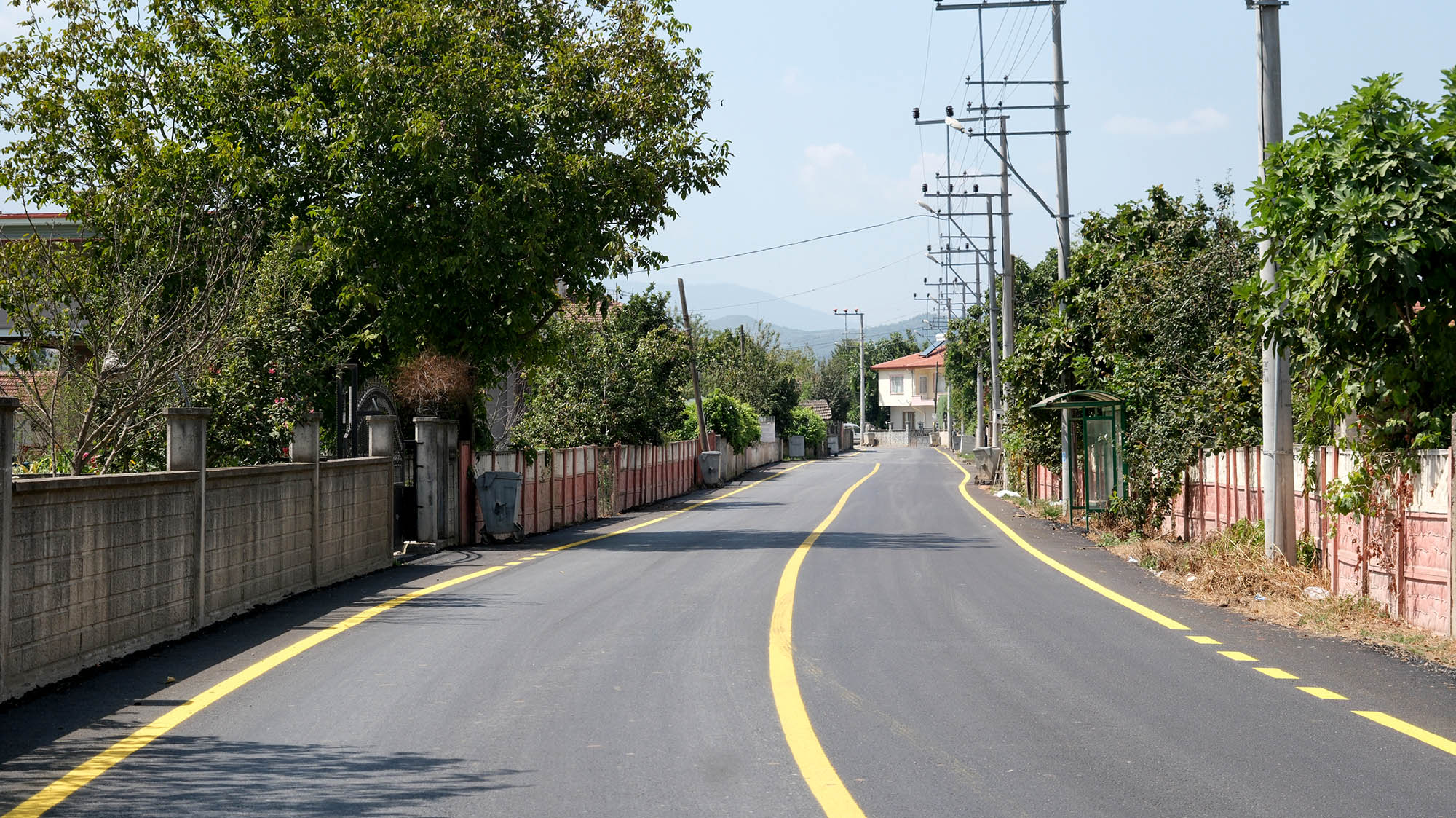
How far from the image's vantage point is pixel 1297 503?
13.9m

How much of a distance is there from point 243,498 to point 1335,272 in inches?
400

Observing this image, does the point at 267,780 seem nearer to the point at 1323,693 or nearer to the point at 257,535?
the point at 1323,693

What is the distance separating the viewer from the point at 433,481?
20.2 meters

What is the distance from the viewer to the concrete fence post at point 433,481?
20.1m

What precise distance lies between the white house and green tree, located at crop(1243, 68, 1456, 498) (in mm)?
138603

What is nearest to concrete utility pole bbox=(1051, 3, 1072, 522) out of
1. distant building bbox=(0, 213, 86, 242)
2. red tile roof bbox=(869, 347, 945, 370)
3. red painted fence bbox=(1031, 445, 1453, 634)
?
red painted fence bbox=(1031, 445, 1453, 634)

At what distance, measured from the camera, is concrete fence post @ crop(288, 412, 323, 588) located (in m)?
14.3

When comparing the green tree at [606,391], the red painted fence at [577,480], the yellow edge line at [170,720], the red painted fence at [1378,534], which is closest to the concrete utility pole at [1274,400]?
the red painted fence at [1378,534]

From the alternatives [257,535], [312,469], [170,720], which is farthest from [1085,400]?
[170,720]

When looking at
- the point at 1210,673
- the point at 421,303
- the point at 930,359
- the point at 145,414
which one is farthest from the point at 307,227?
the point at 930,359

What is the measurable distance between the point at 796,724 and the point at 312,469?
8758 millimetres

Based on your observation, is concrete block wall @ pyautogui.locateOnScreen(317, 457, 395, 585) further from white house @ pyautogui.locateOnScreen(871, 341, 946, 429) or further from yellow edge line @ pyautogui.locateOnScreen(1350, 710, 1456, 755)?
white house @ pyautogui.locateOnScreen(871, 341, 946, 429)

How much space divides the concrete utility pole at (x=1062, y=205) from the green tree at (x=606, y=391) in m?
11.7

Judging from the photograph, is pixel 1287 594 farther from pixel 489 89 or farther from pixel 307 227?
pixel 307 227
